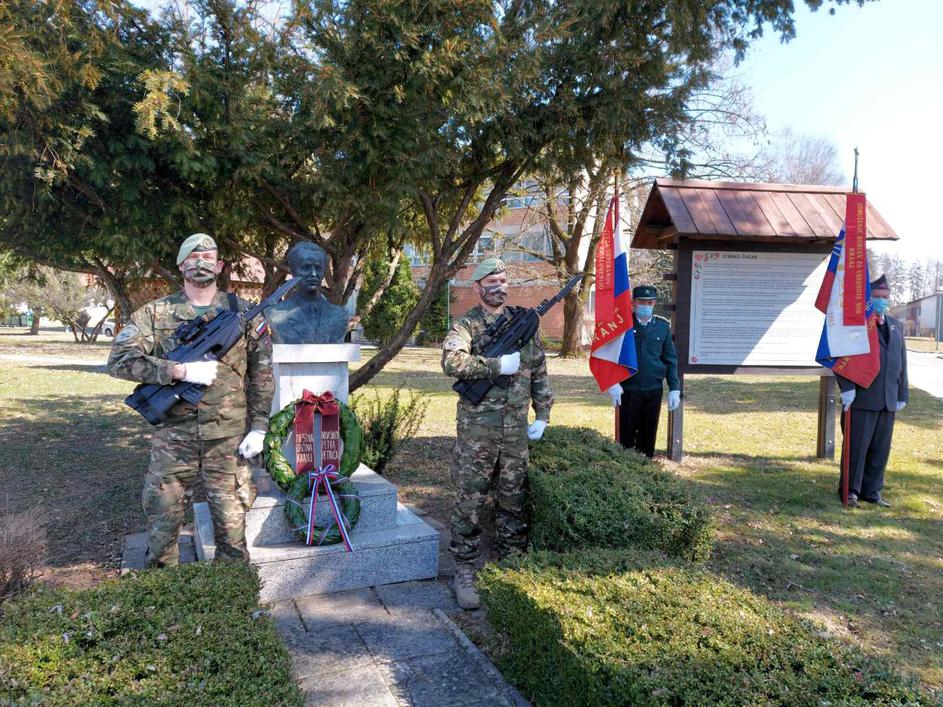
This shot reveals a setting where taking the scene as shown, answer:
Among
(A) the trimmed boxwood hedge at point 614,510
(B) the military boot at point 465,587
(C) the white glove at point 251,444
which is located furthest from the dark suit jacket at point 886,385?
(C) the white glove at point 251,444

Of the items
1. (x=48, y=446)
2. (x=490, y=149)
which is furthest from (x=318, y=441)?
(x=48, y=446)

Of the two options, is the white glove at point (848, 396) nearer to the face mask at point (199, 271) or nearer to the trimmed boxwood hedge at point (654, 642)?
the trimmed boxwood hedge at point (654, 642)

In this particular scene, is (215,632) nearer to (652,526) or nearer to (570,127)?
(652,526)

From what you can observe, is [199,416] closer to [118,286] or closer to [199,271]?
[199,271]

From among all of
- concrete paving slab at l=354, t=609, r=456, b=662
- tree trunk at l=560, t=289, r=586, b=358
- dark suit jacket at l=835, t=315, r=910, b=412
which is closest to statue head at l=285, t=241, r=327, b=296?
concrete paving slab at l=354, t=609, r=456, b=662

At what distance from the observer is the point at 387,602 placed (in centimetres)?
410

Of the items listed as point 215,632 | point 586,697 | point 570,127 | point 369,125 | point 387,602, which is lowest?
point 387,602

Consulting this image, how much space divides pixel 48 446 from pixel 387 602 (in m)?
7.07

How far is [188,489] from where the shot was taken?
12.8ft

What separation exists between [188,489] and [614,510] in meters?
2.56

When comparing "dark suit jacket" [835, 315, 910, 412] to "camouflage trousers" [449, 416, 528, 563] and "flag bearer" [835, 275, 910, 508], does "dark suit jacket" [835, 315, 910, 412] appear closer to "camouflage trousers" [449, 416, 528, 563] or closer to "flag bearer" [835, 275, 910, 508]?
"flag bearer" [835, 275, 910, 508]

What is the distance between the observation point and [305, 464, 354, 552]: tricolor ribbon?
4.19 metres

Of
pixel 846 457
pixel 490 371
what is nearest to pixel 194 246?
pixel 490 371

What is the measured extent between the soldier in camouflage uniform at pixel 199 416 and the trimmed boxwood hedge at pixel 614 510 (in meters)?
1.87
